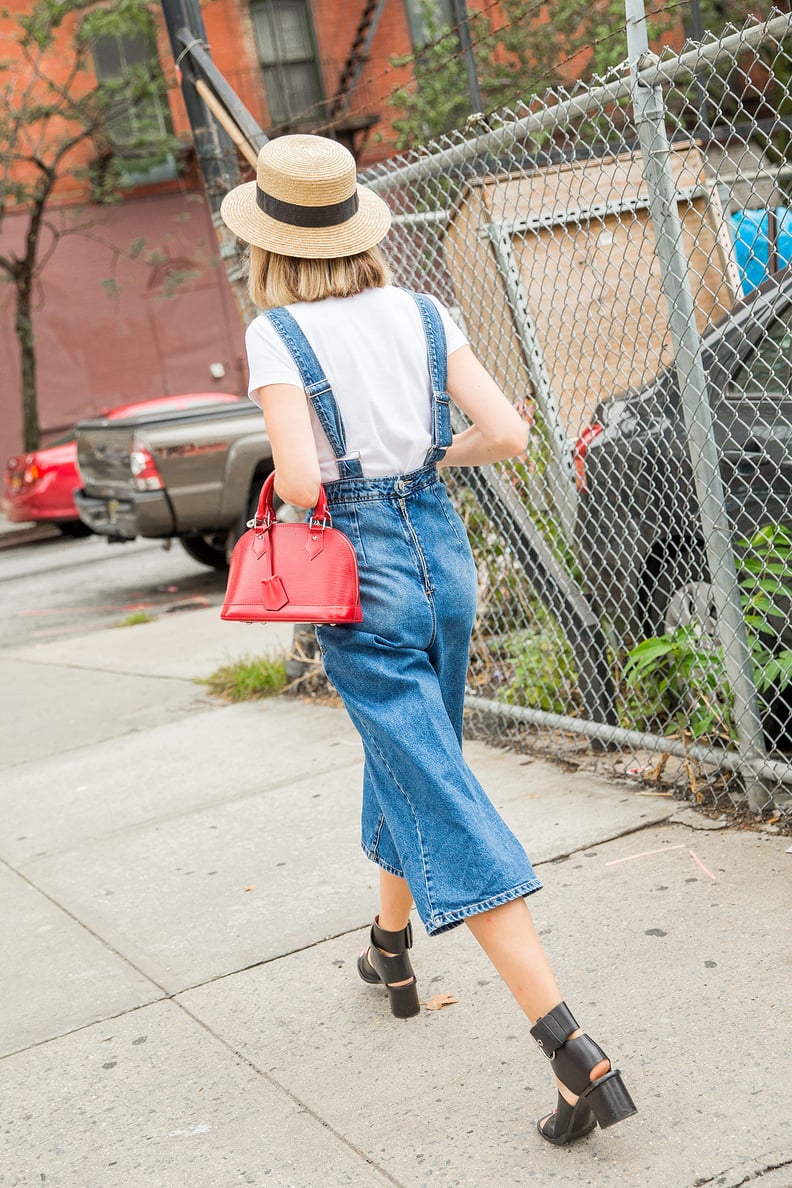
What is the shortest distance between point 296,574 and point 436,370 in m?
0.50

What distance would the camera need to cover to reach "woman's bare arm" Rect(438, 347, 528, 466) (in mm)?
2611

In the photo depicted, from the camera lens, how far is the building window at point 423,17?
20.0 metres

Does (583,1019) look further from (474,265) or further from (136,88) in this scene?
(136,88)

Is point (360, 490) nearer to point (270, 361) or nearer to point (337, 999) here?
point (270, 361)

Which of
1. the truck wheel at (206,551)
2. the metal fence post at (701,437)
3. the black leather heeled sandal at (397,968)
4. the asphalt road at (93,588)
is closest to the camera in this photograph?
the black leather heeled sandal at (397,968)

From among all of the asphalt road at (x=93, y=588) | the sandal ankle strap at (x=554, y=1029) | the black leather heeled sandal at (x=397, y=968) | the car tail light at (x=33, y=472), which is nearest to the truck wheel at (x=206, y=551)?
the asphalt road at (x=93, y=588)

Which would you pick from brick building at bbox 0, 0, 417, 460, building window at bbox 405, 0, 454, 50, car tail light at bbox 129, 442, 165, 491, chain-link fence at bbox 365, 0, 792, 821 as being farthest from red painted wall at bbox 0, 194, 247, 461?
chain-link fence at bbox 365, 0, 792, 821

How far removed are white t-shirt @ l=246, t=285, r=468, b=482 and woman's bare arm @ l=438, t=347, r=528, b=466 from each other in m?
0.05

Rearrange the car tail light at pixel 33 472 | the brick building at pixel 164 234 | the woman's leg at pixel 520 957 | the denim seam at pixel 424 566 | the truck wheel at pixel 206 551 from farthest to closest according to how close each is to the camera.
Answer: the brick building at pixel 164 234 < the car tail light at pixel 33 472 < the truck wheel at pixel 206 551 < the denim seam at pixel 424 566 < the woman's leg at pixel 520 957

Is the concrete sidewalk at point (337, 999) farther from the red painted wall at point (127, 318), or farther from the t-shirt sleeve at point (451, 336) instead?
the red painted wall at point (127, 318)

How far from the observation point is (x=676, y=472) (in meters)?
4.23

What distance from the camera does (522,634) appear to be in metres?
5.23

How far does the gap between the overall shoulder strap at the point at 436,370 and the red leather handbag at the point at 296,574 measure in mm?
267

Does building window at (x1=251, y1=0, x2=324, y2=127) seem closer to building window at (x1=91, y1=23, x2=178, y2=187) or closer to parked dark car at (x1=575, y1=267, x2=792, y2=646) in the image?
building window at (x1=91, y1=23, x2=178, y2=187)
